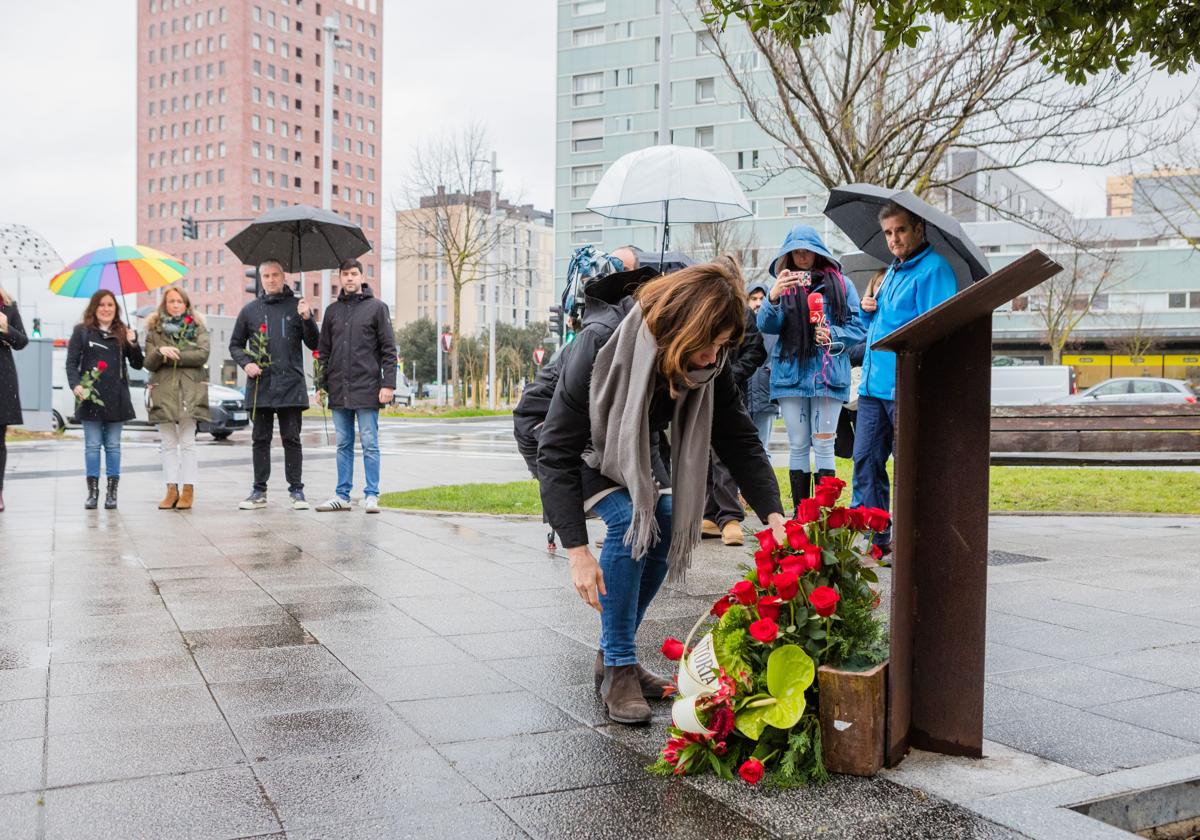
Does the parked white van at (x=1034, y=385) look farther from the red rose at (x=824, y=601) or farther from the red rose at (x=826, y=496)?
the red rose at (x=824, y=601)

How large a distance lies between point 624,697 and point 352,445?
6.30 meters

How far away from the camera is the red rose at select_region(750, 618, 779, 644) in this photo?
3.04 meters

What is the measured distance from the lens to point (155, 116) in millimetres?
136125

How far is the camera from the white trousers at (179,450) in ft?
31.8

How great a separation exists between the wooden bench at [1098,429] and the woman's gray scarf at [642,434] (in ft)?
36.8

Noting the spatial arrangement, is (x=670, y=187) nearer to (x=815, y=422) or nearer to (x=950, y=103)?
(x=815, y=422)

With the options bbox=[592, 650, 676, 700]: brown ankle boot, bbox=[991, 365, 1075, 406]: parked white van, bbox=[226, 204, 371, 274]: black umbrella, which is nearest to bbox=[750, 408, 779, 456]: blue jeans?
bbox=[226, 204, 371, 274]: black umbrella

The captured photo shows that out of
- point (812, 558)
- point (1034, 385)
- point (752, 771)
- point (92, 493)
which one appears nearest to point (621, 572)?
point (812, 558)

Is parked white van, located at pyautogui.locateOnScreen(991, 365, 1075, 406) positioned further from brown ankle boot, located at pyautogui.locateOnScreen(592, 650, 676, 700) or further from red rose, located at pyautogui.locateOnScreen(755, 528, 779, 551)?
red rose, located at pyautogui.locateOnScreen(755, 528, 779, 551)

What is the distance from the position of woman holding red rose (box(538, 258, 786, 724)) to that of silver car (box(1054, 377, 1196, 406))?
30.0 meters

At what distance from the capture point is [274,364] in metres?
9.69

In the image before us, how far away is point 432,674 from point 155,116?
487ft

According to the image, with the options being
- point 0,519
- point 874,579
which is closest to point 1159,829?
point 874,579

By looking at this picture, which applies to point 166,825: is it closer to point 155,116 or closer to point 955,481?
point 955,481
